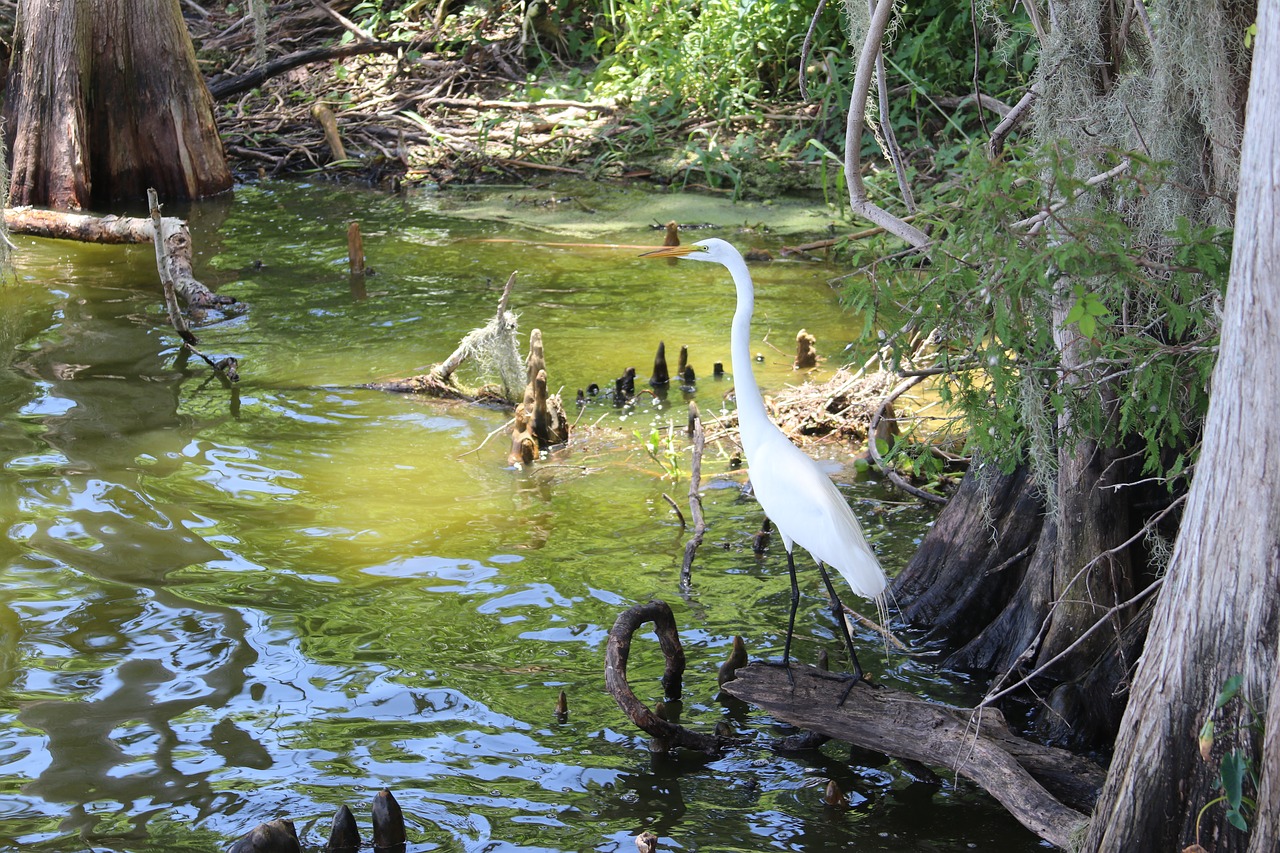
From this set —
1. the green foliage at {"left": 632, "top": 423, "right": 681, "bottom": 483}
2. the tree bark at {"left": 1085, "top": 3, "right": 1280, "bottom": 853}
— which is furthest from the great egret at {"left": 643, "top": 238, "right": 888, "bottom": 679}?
the green foliage at {"left": 632, "top": 423, "right": 681, "bottom": 483}

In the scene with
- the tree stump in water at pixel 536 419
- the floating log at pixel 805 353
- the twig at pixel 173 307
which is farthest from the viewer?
the twig at pixel 173 307

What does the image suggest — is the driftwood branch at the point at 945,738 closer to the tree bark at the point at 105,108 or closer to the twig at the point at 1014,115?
the twig at the point at 1014,115

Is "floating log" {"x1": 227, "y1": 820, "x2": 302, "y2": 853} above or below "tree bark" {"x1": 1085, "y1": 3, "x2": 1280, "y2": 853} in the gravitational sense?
below

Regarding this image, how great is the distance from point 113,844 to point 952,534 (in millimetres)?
3361

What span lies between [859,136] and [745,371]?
104cm

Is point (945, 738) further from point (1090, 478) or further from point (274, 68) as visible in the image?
point (274, 68)

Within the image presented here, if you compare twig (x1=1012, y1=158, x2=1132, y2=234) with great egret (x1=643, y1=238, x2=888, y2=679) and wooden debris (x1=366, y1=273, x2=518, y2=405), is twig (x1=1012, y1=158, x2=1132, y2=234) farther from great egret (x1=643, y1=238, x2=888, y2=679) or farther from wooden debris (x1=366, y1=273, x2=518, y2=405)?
wooden debris (x1=366, y1=273, x2=518, y2=405)

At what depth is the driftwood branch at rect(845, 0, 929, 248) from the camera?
3.98 metres

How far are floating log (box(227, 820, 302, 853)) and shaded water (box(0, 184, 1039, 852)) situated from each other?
1.42 ft

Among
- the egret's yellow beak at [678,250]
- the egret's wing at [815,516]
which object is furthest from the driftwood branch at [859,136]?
the egret's wing at [815,516]

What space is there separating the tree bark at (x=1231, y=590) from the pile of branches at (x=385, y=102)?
474 inches

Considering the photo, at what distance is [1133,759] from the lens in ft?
10.0

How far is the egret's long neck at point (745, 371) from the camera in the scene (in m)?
4.70

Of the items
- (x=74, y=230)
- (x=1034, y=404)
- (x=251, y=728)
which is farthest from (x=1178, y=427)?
(x=74, y=230)
